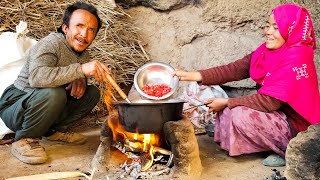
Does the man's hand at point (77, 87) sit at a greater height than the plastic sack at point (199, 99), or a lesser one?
greater

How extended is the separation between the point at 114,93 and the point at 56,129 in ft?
4.21

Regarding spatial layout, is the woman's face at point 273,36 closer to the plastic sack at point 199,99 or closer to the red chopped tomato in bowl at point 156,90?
the red chopped tomato in bowl at point 156,90

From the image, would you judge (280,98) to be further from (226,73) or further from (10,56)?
(10,56)

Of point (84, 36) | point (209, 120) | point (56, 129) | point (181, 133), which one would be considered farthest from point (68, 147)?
point (209, 120)

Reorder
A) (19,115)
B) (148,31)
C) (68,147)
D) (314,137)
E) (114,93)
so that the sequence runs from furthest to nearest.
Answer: (148,31) < (114,93) < (68,147) < (19,115) < (314,137)

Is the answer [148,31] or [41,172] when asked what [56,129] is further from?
[148,31]

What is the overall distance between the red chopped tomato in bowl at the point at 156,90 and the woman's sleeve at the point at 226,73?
19.9 inches

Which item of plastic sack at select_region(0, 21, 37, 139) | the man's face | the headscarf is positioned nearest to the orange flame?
the man's face

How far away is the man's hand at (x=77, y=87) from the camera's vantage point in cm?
355

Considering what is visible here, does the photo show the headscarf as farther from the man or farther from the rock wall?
the rock wall

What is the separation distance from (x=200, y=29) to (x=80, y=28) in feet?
7.50

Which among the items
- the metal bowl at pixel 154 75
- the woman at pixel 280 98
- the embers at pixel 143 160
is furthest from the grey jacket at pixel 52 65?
the woman at pixel 280 98

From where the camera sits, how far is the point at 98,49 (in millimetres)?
4980

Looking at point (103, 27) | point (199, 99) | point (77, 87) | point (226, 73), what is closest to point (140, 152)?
point (77, 87)
